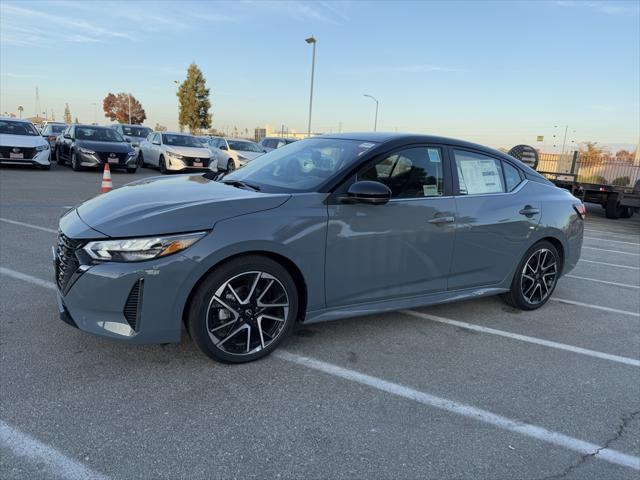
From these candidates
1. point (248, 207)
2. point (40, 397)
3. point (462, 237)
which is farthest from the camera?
point (462, 237)

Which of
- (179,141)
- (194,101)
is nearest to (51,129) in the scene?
(179,141)

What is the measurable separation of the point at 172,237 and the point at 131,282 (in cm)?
35

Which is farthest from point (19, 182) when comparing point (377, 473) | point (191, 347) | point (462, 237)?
point (377, 473)

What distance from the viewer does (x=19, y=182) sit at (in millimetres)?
12273

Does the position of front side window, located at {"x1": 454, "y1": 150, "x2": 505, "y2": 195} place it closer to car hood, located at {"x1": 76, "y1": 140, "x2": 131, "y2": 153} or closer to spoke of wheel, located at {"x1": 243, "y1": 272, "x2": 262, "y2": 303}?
spoke of wheel, located at {"x1": 243, "y1": 272, "x2": 262, "y2": 303}

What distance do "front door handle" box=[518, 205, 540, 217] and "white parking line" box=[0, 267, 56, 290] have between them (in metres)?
4.39

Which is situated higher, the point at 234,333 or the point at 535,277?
the point at 535,277

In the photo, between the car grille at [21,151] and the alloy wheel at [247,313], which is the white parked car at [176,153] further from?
the alloy wheel at [247,313]

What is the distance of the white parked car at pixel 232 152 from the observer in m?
19.8

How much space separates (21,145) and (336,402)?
49.8 ft

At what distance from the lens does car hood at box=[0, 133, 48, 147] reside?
14633 mm

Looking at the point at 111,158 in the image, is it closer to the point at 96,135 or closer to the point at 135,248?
the point at 96,135

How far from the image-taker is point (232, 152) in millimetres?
20000

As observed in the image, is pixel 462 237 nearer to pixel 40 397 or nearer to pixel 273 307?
pixel 273 307
